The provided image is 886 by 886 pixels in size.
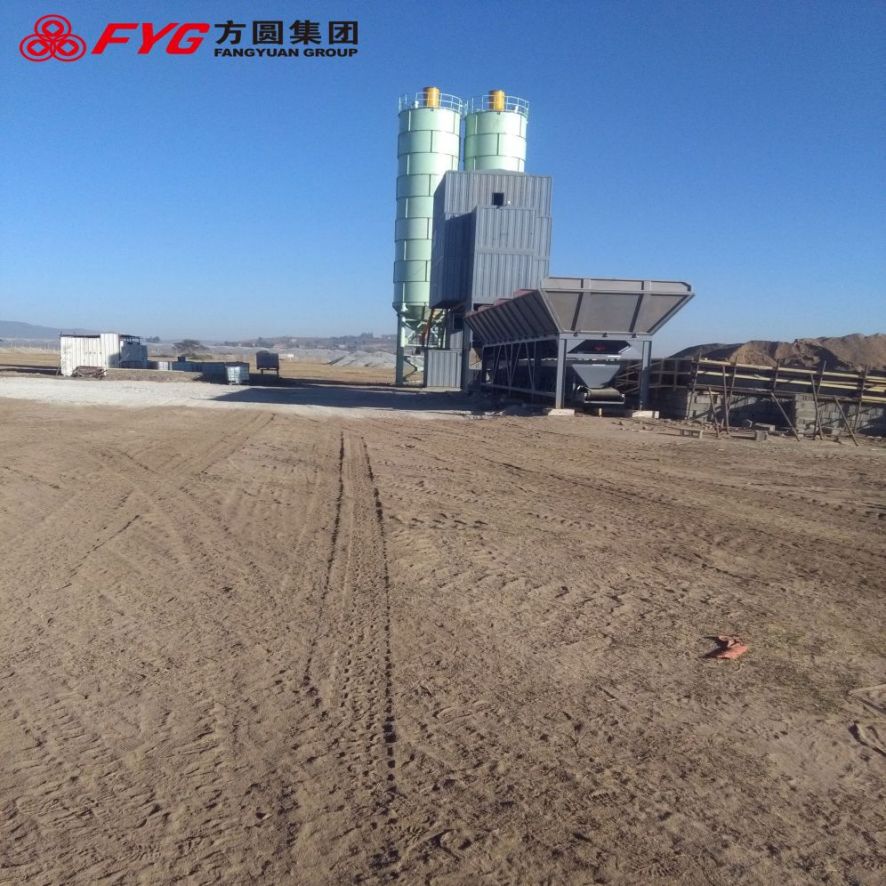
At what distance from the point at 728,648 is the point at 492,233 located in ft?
102

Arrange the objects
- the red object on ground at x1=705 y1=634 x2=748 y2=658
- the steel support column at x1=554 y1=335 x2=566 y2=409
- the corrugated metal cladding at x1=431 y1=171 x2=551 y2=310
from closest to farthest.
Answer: the red object on ground at x1=705 y1=634 x2=748 y2=658 → the steel support column at x1=554 y1=335 x2=566 y2=409 → the corrugated metal cladding at x1=431 y1=171 x2=551 y2=310

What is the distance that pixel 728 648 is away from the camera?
16.7 feet

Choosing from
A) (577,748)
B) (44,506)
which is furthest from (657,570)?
(44,506)

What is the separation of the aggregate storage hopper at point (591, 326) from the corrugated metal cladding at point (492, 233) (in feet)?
28.3

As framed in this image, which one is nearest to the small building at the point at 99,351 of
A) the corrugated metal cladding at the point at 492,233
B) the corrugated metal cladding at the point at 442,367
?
the corrugated metal cladding at the point at 442,367

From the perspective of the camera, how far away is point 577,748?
3793mm

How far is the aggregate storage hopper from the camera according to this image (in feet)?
73.9

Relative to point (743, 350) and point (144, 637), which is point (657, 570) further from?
point (743, 350)

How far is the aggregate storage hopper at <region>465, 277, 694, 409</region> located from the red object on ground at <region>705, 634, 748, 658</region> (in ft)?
58.3

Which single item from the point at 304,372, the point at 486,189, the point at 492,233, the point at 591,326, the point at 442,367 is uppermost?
the point at 486,189

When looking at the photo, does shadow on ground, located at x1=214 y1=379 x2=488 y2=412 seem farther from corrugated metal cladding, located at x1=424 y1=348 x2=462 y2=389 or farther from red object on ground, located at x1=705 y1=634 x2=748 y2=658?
red object on ground, located at x1=705 y1=634 x2=748 y2=658

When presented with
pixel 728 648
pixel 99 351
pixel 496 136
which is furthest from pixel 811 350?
pixel 728 648

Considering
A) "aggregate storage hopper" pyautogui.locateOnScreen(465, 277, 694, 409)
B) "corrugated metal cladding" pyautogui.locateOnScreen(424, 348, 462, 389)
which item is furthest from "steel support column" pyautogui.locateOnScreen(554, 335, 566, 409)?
"corrugated metal cladding" pyautogui.locateOnScreen(424, 348, 462, 389)

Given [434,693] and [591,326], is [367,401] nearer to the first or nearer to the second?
[591,326]
